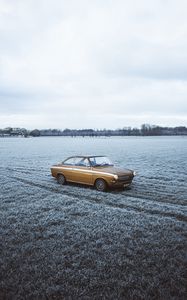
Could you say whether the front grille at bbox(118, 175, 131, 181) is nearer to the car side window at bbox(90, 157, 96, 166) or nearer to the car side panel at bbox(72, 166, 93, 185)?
the car side panel at bbox(72, 166, 93, 185)

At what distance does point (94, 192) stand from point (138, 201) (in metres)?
2.45

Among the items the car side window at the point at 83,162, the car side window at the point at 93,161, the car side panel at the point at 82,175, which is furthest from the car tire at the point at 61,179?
the car side window at the point at 93,161

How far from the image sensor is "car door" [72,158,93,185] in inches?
511

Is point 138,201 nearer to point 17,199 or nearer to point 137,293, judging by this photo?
point 17,199

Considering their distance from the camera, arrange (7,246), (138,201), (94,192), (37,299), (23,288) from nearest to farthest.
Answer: (37,299) → (23,288) → (7,246) → (138,201) → (94,192)

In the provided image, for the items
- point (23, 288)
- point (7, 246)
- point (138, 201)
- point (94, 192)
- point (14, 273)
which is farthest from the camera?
point (94, 192)

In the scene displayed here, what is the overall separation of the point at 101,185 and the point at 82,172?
1348 mm

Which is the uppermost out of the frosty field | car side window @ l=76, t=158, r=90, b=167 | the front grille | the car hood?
car side window @ l=76, t=158, r=90, b=167

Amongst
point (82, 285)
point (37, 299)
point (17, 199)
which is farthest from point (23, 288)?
point (17, 199)

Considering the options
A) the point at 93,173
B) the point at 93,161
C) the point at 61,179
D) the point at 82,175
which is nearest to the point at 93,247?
the point at 93,173

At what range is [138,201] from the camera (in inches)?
411

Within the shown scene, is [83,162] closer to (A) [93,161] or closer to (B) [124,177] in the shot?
(A) [93,161]

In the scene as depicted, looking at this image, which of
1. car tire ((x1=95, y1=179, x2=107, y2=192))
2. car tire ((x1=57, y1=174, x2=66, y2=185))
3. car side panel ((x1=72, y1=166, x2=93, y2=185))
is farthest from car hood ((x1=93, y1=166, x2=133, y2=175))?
car tire ((x1=57, y1=174, x2=66, y2=185))

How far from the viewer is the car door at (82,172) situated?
12977 mm
